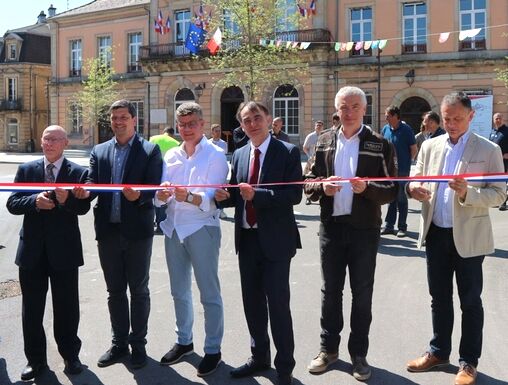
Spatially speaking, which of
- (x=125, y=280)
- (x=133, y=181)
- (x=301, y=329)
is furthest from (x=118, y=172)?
(x=301, y=329)

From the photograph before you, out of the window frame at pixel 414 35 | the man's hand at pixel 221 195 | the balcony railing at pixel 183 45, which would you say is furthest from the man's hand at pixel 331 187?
the window frame at pixel 414 35

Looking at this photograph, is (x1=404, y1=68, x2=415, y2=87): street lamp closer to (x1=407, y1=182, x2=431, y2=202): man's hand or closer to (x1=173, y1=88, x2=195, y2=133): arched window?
(x1=173, y1=88, x2=195, y2=133): arched window

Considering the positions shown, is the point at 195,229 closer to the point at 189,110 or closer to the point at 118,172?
the point at 118,172

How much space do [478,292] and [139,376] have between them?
264 cm

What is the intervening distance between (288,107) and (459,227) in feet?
98.4

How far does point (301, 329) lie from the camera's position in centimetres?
543

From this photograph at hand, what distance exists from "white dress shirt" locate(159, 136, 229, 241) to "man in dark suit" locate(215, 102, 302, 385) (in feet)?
0.46

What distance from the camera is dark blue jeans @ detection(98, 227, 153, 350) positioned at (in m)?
4.70

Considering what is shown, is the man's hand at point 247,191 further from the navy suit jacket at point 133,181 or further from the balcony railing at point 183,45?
the balcony railing at point 183,45

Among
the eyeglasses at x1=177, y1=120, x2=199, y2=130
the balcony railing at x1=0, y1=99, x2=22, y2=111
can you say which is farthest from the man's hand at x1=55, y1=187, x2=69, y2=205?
the balcony railing at x1=0, y1=99, x2=22, y2=111

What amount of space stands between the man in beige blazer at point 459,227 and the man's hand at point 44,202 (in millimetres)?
2742

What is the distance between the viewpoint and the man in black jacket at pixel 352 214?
4.45 metres

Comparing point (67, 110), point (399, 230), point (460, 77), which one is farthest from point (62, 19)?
point (399, 230)

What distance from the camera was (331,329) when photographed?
4691 mm
